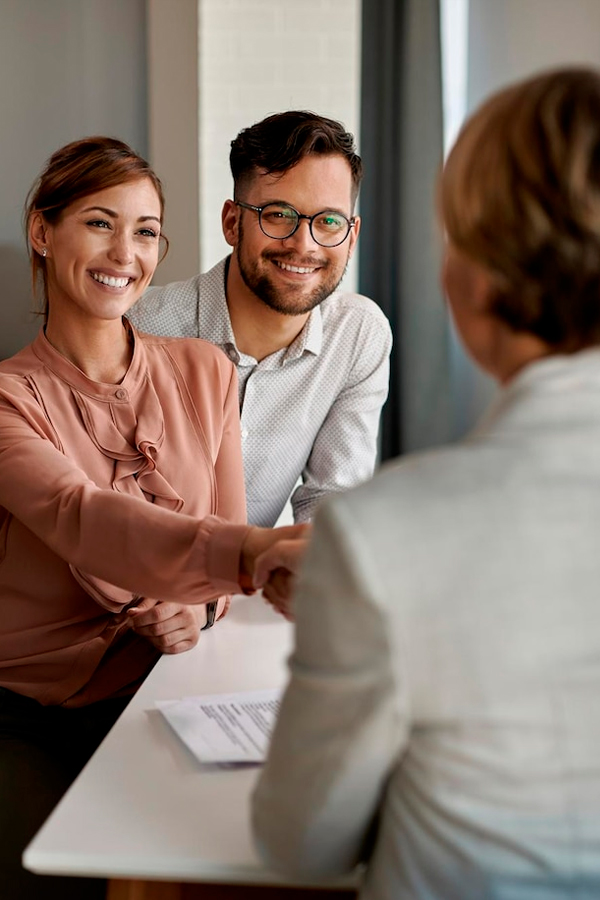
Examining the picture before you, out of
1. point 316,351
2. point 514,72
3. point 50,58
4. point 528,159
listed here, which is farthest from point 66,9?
point 528,159

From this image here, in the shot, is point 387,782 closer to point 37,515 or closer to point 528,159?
point 528,159

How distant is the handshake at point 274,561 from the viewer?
149 cm

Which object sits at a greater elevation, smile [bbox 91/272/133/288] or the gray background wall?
the gray background wall

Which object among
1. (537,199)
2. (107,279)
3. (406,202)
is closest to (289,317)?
(107,279)

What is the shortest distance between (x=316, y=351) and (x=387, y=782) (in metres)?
1.79

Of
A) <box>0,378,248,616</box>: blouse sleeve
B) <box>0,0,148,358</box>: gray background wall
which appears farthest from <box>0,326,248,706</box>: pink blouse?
<box>0,0,148,358</box>: gray background wall

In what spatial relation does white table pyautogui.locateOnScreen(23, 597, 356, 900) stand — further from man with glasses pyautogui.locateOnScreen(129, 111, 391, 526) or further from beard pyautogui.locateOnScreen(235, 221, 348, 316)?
beard pyautogui.locateOnScreen(235, 221, 348, 316)

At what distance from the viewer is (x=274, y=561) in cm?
149

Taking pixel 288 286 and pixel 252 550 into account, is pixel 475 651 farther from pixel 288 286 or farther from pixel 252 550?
pixel 288 286

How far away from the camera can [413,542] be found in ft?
2.77

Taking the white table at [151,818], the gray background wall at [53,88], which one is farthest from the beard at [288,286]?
the gray background wall at [53,88]

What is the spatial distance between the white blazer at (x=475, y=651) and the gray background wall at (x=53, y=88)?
333cm

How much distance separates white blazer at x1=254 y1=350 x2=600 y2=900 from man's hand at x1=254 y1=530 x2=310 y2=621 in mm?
574

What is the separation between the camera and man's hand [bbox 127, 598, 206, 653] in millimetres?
1678
